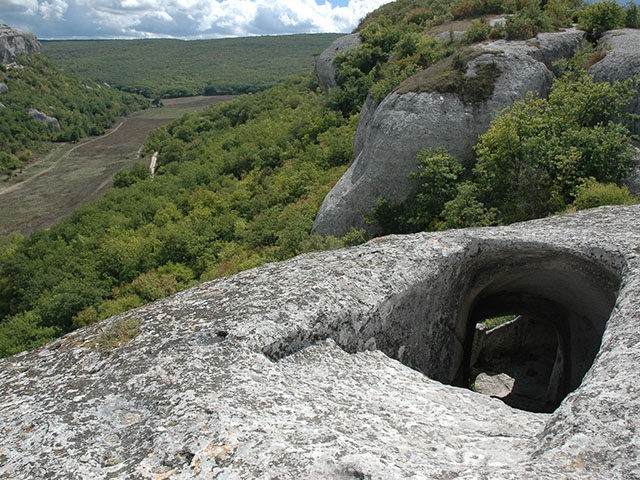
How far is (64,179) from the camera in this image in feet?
237

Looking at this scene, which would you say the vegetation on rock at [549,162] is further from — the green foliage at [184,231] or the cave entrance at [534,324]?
the green foliage at [184,231]

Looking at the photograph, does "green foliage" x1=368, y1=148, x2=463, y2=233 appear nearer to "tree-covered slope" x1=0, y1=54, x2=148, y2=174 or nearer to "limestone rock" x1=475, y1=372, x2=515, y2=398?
"limestone rock" x1=475, y1=372, x2=515, y2=398

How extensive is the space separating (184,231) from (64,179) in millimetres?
48296

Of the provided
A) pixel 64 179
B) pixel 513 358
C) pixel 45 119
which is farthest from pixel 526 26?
pixel 45 119

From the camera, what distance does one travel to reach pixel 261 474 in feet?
15.4

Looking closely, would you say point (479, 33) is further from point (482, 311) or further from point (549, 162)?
point (482, 311)

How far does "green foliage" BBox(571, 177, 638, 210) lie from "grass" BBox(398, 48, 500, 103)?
23.9ft

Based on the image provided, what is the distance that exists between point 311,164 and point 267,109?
26651mm

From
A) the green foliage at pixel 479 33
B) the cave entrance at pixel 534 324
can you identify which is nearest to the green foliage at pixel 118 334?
the cave entrance at pixel 534 324

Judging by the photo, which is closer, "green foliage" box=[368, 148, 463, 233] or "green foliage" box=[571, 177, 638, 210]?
"green foliage" box=[571, 177, 638, 210]

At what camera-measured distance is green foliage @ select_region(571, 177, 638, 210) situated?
13.9 metres

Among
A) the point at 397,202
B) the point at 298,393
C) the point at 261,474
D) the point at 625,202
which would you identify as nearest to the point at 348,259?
the point at 298,393

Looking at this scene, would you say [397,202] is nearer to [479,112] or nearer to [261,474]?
[479,112]

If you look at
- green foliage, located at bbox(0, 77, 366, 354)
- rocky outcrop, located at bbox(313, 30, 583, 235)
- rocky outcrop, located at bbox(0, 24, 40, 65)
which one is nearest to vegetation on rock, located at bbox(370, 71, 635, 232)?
rocky outcrop, located at bbox(313, 30, 583, 235)
